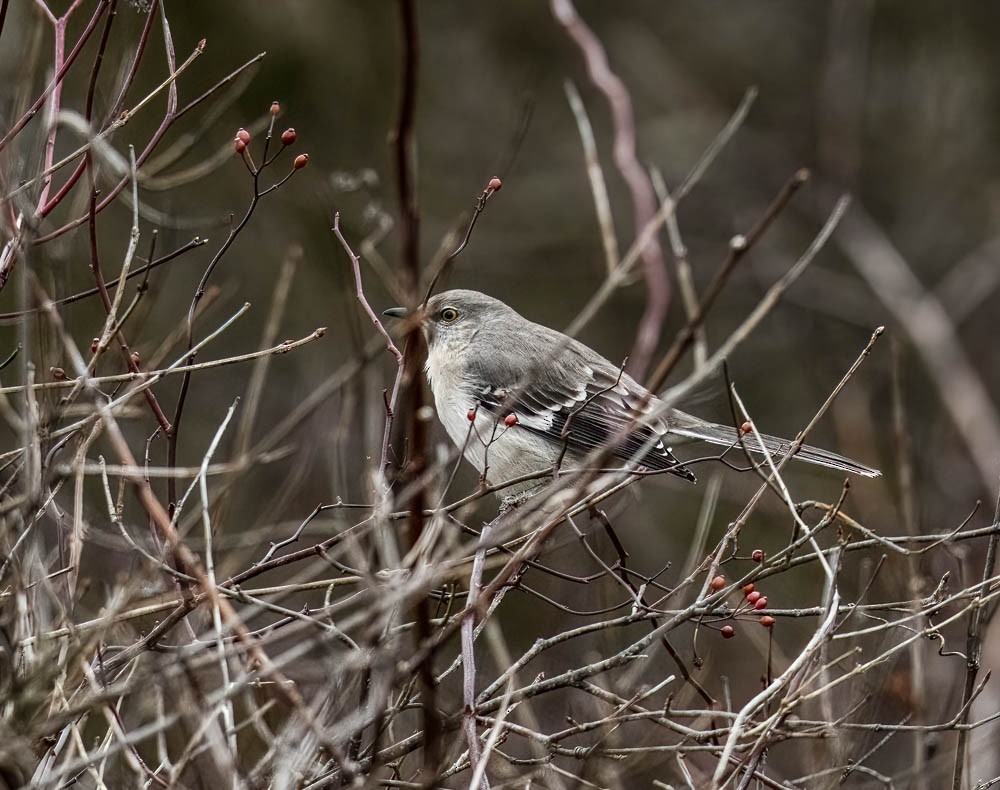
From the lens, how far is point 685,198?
12.1 meters

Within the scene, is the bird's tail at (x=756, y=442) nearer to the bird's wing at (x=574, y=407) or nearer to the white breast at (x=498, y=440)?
the bird's wing at (x=574, y=407)

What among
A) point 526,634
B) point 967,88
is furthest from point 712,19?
point 526,634

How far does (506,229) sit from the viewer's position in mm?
11641

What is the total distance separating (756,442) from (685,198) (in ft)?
24.8

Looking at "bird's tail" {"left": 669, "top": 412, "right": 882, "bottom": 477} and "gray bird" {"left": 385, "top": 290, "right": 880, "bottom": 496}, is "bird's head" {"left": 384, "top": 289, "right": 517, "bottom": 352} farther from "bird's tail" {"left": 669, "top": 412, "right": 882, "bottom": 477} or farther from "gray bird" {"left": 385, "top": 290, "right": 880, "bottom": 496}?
"bird's tail" {"left": 669, "top": 412, "right": 882, "bottom": 477}

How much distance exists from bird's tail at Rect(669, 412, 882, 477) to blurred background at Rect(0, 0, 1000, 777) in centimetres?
220

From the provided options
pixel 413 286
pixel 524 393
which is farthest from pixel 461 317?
pixel 413 286

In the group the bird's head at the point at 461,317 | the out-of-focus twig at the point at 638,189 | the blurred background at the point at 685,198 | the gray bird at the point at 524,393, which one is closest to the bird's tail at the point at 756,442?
the gray bird at the point at 524,393

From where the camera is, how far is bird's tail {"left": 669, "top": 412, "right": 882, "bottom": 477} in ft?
16.1

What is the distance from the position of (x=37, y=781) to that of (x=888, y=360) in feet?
32.5

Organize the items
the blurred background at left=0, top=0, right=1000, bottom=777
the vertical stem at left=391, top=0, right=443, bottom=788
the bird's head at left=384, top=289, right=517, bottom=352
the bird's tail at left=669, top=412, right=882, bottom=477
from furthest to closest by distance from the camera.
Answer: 1. the blurred background at left=0, top=0, right=1000, bottom=777
2. the bird's head at left=384, top=289, right=517, bottom=352
3. the bird's tail at left=669, top=412, right=882, bottom=477
4. the vertical stem at left=391, top=0, right=443, bottom=788

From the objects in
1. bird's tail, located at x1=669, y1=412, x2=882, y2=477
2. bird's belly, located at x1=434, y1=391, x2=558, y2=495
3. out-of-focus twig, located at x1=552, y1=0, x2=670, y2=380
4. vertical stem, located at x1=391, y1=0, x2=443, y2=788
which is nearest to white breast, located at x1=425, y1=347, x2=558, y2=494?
bird's belly, located at x1=434, y1=391, x2=558, y2=495

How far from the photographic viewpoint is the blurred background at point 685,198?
9383mm

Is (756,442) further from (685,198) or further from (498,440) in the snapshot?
(685,198)
